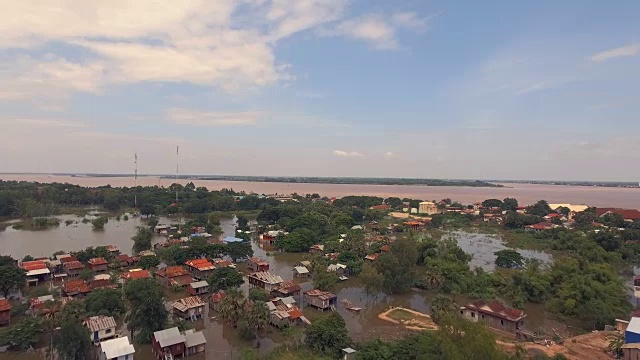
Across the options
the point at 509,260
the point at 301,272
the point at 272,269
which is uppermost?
the point at 509,260

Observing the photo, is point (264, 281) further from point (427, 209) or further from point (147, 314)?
point (427, 209)

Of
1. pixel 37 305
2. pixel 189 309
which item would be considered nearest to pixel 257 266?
pixel 189 309

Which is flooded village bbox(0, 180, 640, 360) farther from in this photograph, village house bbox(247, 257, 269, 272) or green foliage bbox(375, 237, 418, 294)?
green foliage bbox(375, 237, 418, 294)

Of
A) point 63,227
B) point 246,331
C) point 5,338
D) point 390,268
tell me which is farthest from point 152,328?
point 63,227

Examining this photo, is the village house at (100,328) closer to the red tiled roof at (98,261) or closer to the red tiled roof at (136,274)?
the red tiled roof at (136,274)

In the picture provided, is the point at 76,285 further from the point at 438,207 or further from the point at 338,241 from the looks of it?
the point at 438,207

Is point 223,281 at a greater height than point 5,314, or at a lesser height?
greater

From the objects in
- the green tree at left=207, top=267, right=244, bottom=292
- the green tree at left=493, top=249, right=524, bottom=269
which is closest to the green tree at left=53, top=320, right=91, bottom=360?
the green tree at left=207, top=267, right=244, bottom=292
